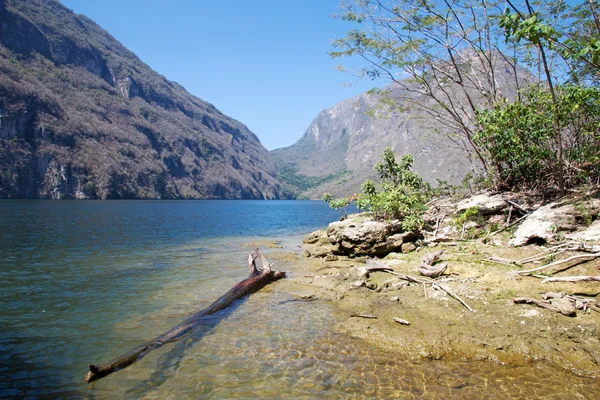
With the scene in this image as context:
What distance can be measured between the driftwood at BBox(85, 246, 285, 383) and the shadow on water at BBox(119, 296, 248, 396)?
172 mm

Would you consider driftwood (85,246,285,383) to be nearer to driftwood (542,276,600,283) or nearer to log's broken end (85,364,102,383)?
log's broken end (85,364,102,383)

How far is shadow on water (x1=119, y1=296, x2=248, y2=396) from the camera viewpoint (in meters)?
5.51

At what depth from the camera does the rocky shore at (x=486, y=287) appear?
6148 mm

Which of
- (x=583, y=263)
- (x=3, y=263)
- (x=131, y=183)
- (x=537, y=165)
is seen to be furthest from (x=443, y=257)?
(x=131, y=183)

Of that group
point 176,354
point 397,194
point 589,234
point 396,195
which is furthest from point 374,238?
point 176,354

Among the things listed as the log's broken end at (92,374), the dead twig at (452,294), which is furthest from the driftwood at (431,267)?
the log's broken end at (92,374)

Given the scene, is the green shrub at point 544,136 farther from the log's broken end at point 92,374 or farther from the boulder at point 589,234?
the log's broken end at point 92,374

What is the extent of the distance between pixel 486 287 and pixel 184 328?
7774 mm

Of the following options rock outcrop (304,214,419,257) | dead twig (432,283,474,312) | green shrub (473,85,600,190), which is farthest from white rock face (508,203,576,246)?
dead twig (432,283,474,312)

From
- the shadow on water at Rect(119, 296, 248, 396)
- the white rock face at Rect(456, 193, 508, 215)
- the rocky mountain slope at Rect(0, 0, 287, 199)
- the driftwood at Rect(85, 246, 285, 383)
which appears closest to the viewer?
the shadow on water at Rect(119, 296, 248, 396)

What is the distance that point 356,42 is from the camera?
17.1 metres

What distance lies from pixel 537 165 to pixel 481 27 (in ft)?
23.3

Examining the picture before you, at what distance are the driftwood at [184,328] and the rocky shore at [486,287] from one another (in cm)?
134

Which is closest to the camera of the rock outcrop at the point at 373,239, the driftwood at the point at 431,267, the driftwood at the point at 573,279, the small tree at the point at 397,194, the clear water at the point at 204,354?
the clear water at the point at 204,354
